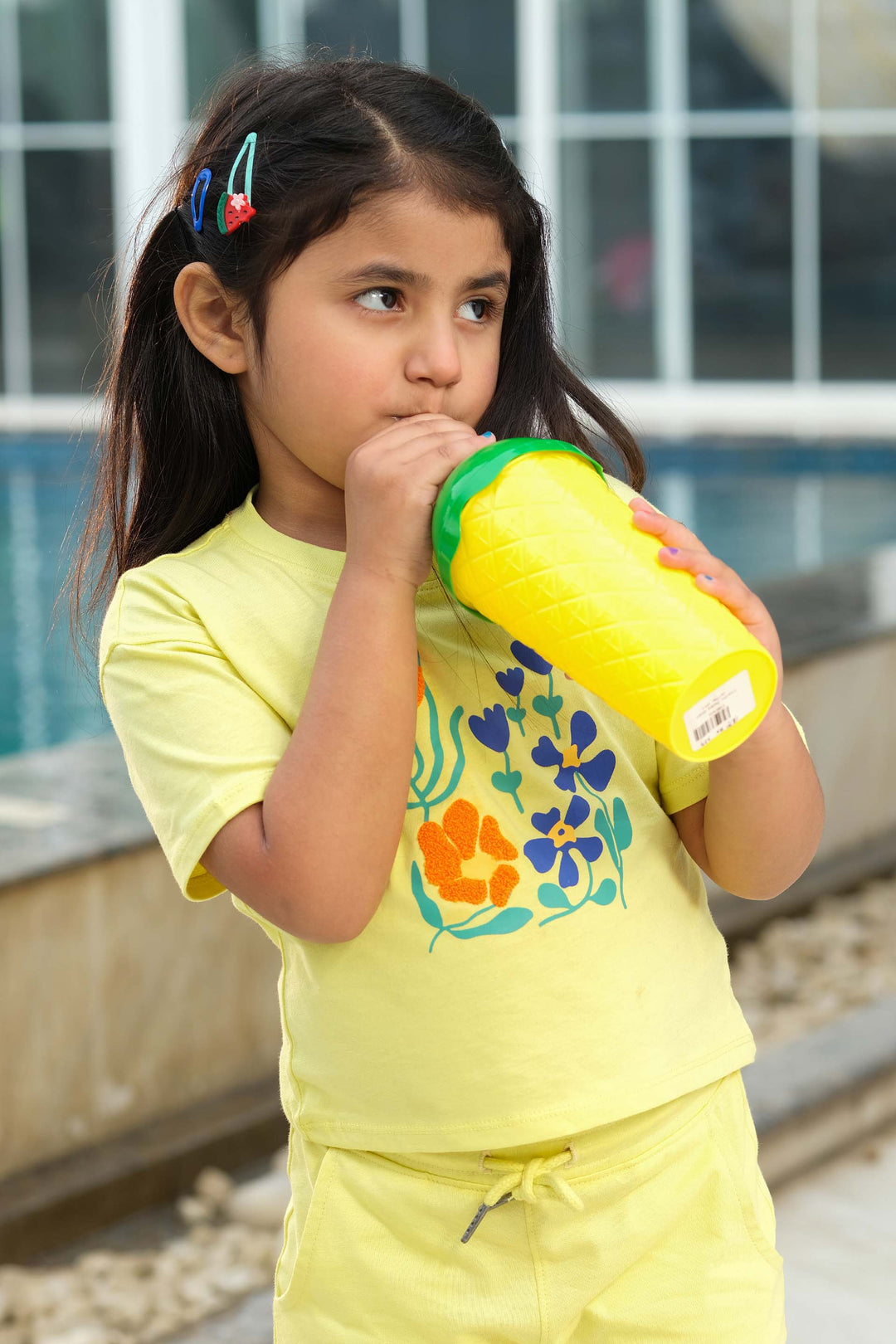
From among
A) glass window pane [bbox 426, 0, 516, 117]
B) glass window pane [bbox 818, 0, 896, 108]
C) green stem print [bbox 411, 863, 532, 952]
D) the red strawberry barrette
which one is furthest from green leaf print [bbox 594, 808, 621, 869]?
glass window pane [bbox 426, 0, 516, 117]

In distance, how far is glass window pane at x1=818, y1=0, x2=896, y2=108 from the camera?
42.0 feet

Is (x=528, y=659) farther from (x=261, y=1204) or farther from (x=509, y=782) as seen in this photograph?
(x=261, y=1204)

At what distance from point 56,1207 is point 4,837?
62cm

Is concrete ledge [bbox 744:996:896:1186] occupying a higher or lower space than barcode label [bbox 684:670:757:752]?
lower

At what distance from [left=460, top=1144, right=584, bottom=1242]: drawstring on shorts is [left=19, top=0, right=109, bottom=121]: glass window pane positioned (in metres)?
14.1

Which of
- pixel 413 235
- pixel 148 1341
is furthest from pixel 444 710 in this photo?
pixel 148 1341

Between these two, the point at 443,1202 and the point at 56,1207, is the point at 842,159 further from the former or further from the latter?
the point at 443,1202

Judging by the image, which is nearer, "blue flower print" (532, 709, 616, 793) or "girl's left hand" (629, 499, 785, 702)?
"girl's left hand" (629, 499, 785, 702)

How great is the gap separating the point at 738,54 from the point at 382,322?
1294cm

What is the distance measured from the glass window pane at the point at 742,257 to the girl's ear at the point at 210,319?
12.3 meters

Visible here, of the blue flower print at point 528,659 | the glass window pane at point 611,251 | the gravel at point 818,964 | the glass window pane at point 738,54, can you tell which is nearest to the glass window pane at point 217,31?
the glass window pane at point 611,251

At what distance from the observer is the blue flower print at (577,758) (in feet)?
4.07

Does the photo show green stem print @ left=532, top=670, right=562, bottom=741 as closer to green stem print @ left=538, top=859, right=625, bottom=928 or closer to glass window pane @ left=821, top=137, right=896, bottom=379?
green stem print @ left=538, top=859, right=625, bottom=928

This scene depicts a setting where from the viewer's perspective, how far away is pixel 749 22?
42.5 ft
